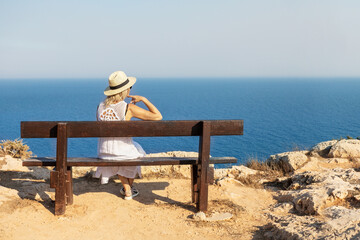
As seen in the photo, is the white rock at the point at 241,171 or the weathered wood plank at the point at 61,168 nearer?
the weathered wood plank at the point at 61,168

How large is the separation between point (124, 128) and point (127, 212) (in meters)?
1.18

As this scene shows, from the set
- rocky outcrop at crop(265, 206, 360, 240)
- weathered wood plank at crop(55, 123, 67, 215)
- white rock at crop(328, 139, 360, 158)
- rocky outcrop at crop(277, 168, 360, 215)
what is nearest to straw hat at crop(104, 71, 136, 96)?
weathered wood plank at crop(55, 123, 67, 215)

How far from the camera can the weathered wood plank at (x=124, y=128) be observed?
15.7ft

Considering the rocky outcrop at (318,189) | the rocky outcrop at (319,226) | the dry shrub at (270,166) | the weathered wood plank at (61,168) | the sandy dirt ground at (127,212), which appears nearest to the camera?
the rocky outcrop at (319,226)

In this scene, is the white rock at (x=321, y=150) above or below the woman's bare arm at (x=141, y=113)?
below

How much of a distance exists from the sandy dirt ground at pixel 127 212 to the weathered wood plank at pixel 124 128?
1063 millimetres

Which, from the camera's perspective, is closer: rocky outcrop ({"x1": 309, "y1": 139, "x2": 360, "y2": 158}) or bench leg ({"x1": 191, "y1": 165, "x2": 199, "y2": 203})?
bench leg ({"x1": 191, "y1": 165, "x2": 199, "y2": 203})

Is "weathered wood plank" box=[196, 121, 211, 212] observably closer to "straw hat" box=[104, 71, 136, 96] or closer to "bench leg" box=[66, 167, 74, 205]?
"straw hat" box=[104, 71, 136, 96]

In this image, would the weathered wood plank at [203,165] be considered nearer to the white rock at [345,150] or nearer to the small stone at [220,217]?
the small stone at [220,217]

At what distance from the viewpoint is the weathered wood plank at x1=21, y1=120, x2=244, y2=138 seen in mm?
4785

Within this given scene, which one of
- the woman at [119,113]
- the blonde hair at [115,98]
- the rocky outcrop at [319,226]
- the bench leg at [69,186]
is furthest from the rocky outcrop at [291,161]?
the bench leg at [69,186]

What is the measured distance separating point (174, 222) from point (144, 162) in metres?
0.90

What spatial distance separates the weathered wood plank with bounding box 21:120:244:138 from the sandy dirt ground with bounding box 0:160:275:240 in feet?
3.49

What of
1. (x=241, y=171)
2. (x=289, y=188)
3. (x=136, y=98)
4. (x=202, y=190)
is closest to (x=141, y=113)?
(x=136, y=98)
